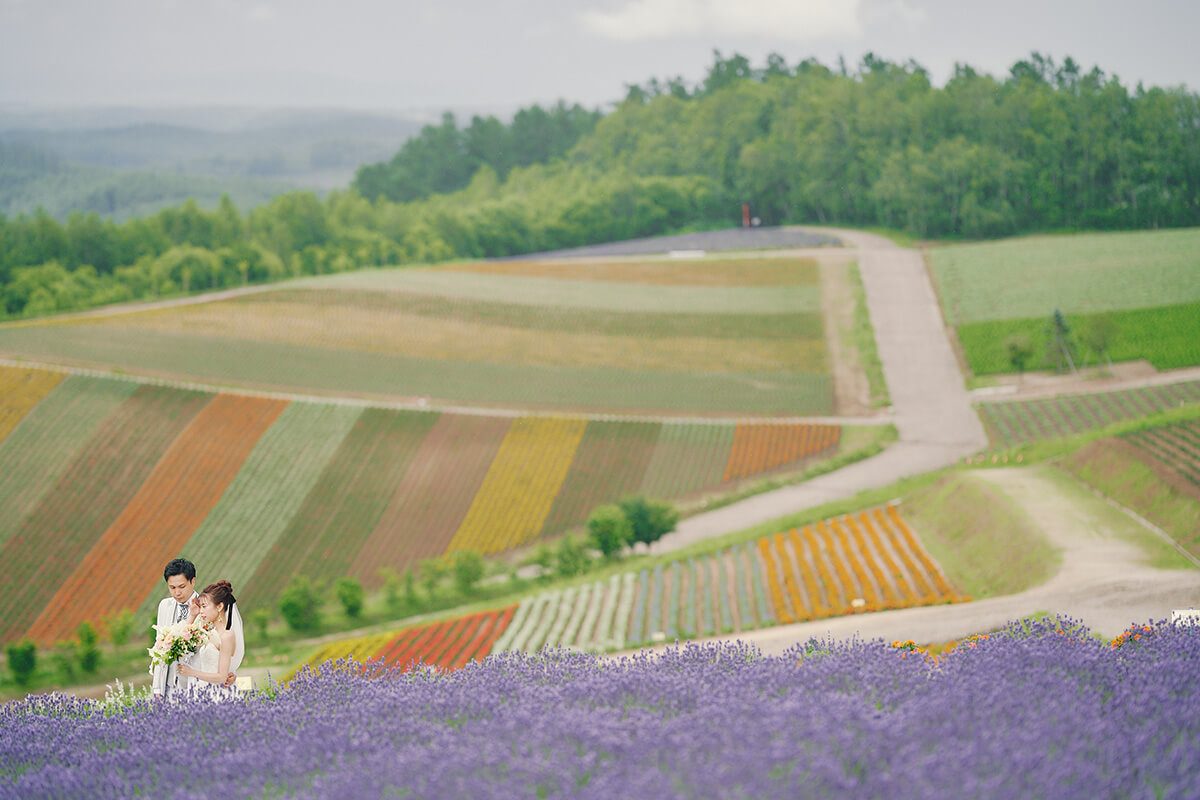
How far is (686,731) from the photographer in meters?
5.66

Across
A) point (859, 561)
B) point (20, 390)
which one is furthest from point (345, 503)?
point (859, 561)

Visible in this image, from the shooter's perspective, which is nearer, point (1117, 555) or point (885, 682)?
point (885, 682)

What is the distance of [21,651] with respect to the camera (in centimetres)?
2398

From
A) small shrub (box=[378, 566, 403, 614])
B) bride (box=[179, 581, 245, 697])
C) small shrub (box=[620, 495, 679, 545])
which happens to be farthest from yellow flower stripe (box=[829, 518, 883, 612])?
bride (box=[179, 581, 245, 697])

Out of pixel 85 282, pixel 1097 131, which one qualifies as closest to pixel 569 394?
pixel 1097 131

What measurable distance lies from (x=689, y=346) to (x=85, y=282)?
39.8m

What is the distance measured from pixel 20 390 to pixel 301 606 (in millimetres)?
16991

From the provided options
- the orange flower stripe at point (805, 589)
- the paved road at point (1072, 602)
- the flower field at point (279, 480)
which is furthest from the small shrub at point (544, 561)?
the paved road at point (1072, 602)

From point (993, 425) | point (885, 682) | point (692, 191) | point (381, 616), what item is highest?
point (692, 191)

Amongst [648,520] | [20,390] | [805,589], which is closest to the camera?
[805,589]

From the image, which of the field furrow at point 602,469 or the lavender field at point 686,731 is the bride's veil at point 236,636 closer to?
the lavender field at point 686,731

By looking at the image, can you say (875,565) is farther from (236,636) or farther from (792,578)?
(236,636)

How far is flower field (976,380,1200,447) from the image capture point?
3128cm

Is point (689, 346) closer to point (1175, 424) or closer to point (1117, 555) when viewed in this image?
point (1175, 424)
